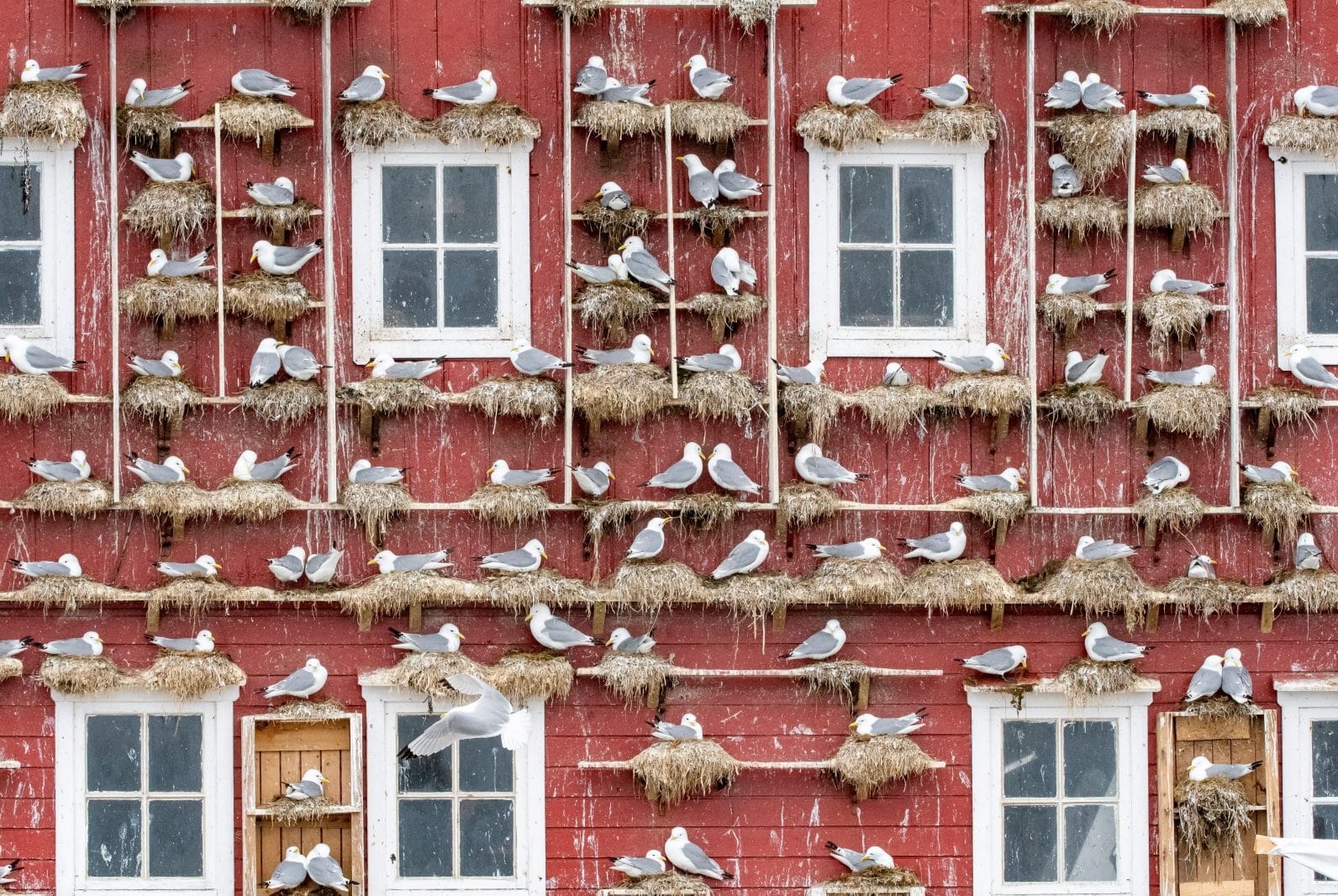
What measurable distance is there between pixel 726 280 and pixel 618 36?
1.76m

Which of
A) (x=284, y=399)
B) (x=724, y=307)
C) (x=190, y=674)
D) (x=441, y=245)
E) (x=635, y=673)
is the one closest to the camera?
(x=190, y=674)

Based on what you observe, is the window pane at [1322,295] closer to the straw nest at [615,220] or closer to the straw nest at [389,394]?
the straw nest at [615,220]

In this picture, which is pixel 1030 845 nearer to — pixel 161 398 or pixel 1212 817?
pixel 1212 817

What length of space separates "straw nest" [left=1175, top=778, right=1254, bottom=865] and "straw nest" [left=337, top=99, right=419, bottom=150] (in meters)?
6.32

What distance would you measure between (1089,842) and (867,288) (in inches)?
148

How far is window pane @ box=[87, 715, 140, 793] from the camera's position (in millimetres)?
11664

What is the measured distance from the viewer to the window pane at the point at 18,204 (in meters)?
11.9

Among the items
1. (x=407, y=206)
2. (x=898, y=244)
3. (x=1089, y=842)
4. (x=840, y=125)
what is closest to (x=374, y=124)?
(x=407, y=206)

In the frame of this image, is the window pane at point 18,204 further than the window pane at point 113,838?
Yes

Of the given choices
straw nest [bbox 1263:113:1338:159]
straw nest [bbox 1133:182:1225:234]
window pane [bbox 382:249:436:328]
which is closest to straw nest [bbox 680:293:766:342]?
window pane [bbox 382:249:436:328]

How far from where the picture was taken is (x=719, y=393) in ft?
38.1

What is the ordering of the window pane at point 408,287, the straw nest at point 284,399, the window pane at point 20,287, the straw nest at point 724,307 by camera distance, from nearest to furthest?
the straw nest at point 284,399, the straw nest at point 724,307, the window pane at point 20,287, the window pane at point 408,287

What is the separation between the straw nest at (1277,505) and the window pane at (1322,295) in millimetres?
1079

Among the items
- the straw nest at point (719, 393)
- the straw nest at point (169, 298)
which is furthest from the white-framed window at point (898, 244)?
the straw nest at point (169, 298)
